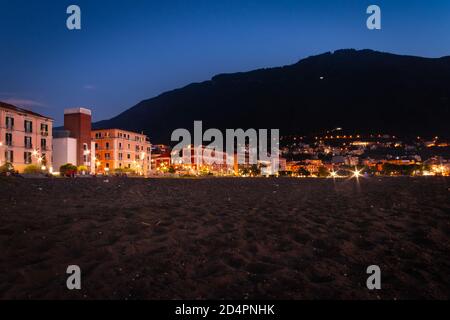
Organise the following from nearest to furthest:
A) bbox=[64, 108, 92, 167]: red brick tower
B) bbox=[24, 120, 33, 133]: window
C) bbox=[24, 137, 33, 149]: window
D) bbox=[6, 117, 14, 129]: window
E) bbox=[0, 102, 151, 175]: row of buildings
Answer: bbox=[6, 117, 14, 129]: window, bbox=[0, 102, 151, 175]: row of buildings, bbox=[24, 137, 33, 149]: window, bbox=[24, 120, 33, 133]: window, bbox=[64, 108, 92, 167]: red brick tower

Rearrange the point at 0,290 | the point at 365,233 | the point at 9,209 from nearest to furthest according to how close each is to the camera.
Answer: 1. the point at 0,290
2. the point at 365,233
3. the point at 9,209

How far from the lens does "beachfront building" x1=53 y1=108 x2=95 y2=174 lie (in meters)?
71.8

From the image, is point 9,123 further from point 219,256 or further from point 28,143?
point 219,256

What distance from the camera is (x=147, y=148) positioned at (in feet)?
365

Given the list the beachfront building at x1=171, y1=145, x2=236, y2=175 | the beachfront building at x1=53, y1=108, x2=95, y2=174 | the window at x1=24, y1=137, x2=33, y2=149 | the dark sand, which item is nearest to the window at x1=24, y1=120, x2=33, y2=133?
the window at x1=24, y1=137, x2=33, y2=149

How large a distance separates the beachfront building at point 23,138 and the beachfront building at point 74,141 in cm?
668

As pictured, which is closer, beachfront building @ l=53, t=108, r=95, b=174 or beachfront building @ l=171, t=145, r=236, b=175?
beachfront building @ l=53, t=108, r=95, b=174

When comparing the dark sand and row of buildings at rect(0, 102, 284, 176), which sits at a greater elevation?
row of buildings at rect(0, 102, 284, 176)

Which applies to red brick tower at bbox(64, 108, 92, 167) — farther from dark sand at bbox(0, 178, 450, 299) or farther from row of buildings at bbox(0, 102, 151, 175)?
dark sand at bbox(0, 178, 450, 299)

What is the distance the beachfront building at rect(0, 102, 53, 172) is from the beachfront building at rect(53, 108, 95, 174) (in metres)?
6.68

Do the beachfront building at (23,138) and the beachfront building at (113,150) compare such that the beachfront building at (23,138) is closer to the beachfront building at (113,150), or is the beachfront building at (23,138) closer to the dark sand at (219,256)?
the beachfront building at (113,150)
